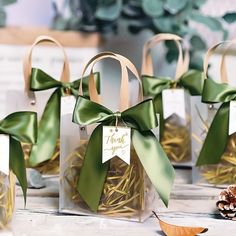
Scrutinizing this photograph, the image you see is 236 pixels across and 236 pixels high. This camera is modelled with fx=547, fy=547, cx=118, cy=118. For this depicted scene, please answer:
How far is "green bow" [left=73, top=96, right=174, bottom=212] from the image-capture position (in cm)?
80

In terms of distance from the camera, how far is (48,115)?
1.07m

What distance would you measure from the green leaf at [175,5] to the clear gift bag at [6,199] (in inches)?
25.4

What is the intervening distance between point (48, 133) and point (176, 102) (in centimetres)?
26

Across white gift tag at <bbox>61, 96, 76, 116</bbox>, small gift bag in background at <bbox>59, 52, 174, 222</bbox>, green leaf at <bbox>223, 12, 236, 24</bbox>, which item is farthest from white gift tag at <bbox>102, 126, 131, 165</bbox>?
green leaf at <bbox>223, 12, 236, 24</bbox>

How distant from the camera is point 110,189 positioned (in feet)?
2.68

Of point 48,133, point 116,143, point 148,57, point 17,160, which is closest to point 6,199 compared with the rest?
point 17,160

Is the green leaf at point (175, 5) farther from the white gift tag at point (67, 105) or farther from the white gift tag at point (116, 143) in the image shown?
the white gift tag at point (116, 143)

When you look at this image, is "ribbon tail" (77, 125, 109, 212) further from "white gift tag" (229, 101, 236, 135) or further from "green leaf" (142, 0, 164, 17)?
"green leaf" (142, 0, 164, 17)

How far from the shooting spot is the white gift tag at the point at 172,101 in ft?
3.60

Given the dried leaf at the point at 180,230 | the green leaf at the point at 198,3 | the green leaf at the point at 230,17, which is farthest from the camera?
the green leaf at the point at 198,3

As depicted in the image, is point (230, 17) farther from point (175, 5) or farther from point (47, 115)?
point (47, 115)

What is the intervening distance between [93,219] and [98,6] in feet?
2.08

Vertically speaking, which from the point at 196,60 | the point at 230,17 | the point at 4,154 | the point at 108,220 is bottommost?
the point at 108,220

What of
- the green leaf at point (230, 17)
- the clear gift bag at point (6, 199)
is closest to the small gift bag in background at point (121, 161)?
the clear gift bag at point (6, 199)
